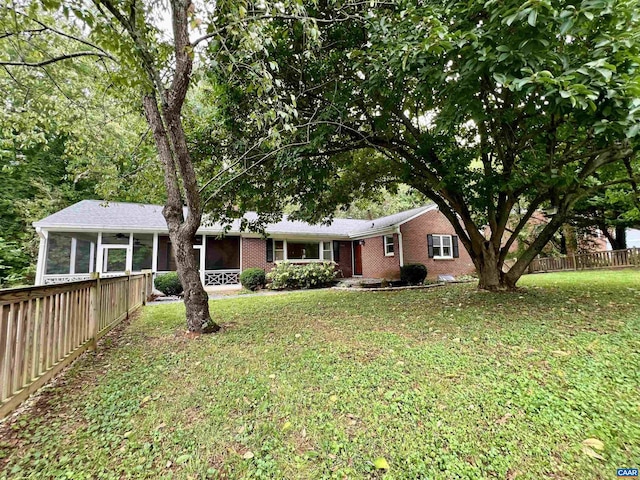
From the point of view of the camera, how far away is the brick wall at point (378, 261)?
53.3 feet

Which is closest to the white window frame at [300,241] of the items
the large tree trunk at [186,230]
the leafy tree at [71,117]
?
the leafy tree at [71,117]

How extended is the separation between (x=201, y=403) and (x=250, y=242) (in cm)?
1412

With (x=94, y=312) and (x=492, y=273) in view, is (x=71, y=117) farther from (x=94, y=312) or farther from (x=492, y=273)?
(x=492, y=273)

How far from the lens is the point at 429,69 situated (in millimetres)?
4406

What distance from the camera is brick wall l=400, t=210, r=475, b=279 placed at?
53.0 ft

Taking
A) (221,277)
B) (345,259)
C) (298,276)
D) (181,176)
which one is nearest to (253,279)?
(298,276)

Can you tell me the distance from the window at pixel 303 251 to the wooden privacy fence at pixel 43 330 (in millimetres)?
13381

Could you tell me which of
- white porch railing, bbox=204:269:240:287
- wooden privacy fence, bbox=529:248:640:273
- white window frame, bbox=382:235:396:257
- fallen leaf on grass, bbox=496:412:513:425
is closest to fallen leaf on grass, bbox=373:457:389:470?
Result: fallen leaf on grass, bbox=496:412:513:425

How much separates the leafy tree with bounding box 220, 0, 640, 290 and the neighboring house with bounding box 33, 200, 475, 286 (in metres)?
6.46

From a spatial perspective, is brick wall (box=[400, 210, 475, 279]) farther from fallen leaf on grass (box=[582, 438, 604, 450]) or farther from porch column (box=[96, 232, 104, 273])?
porch column (box=[96, 232, 104, 273])

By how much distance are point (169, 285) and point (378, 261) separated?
1095cm

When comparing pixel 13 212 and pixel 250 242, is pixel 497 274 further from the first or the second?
pixel 13 212

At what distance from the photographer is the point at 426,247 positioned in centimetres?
1659

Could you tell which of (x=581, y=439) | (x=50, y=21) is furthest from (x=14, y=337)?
(x=50, y=21)
